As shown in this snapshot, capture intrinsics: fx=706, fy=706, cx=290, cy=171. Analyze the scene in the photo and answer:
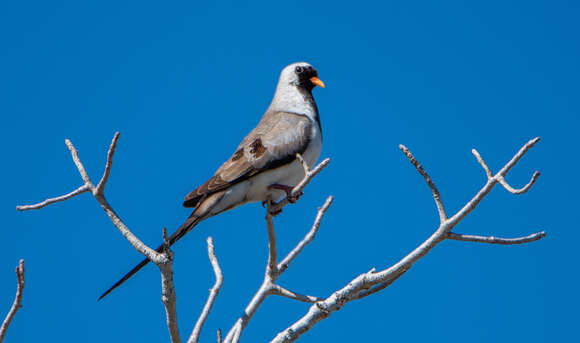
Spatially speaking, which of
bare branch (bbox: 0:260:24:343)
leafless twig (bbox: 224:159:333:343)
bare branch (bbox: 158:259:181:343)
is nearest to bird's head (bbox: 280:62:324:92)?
leafless twig (bbox: 224:159:333:343)

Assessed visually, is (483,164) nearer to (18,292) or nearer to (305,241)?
(305,241)

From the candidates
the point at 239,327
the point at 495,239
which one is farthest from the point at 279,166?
the point at 495,239

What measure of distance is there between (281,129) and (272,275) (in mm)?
2443

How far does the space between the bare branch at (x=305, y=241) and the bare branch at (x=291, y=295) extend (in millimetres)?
165

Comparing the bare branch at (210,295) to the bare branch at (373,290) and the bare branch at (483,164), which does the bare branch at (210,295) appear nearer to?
the bare branch at (373,290)

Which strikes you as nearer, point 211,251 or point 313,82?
point 211,251

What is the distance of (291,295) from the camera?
17.4 ft

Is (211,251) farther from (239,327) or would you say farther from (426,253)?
(426,253)

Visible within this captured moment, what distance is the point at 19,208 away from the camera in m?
4.97

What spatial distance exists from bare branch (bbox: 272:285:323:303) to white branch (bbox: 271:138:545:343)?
3.6 inches

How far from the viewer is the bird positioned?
696cm

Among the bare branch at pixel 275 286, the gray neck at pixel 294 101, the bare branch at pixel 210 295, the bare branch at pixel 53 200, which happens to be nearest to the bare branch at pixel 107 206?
the bare branch at pixel 53 200

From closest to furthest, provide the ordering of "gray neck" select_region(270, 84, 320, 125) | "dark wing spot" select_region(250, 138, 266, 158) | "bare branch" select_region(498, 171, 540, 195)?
"bare branch" select_region(498, 171, 540, 195)
"dark wing spot" select_region(250, 138, 266, 158)
"gray neck" select_region(270, 84, 320, 125)

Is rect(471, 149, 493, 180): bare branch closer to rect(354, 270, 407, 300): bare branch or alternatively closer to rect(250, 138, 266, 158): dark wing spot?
rect(354, 270, 407, 300): bare branch
